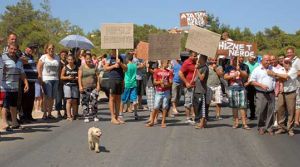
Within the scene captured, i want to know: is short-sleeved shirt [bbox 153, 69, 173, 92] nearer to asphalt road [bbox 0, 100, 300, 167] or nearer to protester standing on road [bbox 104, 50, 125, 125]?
protester standing on road [bbox 104, 50, 125, 125]

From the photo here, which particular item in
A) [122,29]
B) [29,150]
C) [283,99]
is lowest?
[29,150]

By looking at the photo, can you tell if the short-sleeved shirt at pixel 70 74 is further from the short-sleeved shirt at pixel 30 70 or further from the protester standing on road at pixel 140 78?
the protester standing on road at pixel 140 78

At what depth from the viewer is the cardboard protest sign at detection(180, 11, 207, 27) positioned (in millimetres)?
19875

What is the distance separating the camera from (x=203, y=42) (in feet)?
35.8

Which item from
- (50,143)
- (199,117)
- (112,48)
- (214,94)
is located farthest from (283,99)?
(50,143)

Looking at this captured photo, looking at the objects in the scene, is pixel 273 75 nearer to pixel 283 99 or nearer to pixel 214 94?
pixel 283 99

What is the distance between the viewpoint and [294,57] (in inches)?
398

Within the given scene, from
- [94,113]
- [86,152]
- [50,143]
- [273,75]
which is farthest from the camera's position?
[94,113]

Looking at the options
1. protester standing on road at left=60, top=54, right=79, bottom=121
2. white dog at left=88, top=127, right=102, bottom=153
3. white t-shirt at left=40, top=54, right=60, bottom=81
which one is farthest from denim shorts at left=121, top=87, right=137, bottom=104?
white dog at left=88, top=127, right=102, bottom=153

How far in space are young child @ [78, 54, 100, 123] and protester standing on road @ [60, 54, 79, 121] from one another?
0.88 ft

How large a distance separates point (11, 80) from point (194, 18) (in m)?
11.3

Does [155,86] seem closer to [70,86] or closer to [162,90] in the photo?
[162,90]

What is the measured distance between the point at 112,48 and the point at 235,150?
15.3ft

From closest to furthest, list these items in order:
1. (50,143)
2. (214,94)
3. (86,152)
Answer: (86,152) < (50,143) < (214,94)
